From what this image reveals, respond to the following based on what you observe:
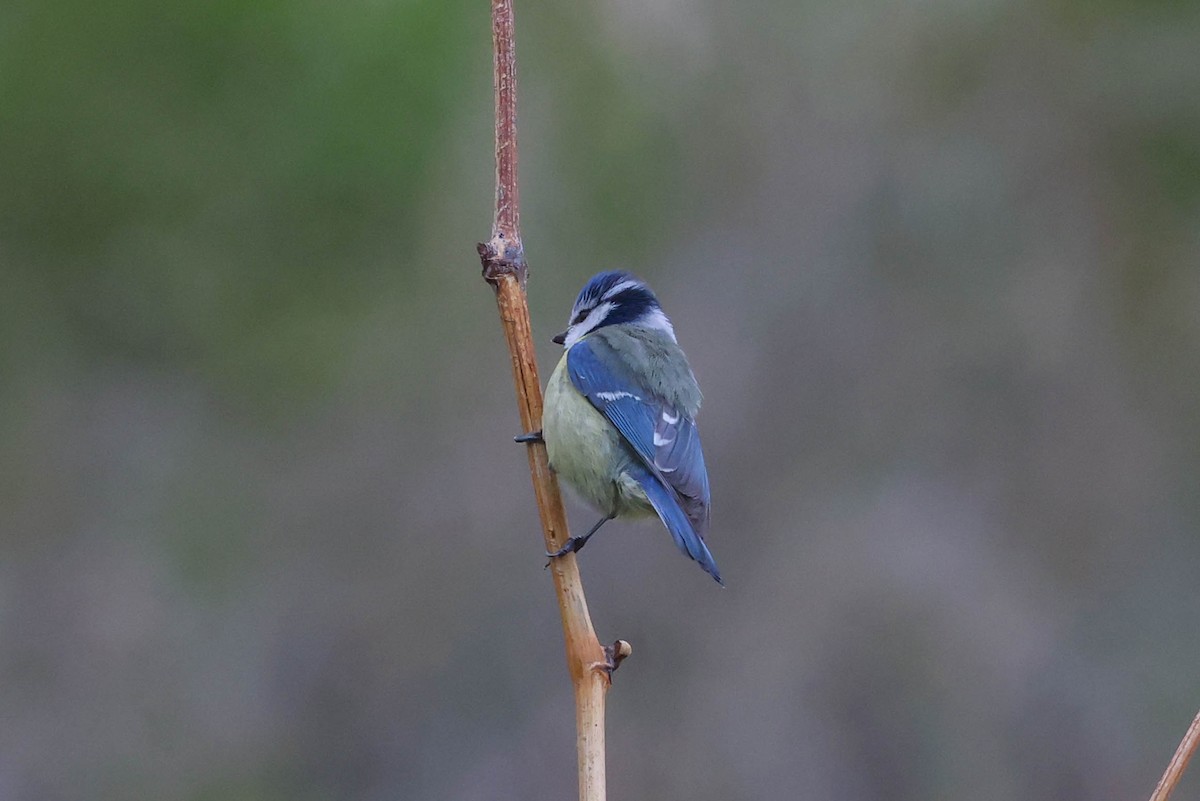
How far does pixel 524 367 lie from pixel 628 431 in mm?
411

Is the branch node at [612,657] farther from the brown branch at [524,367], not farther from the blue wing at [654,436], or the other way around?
the blue wing at [654,436]

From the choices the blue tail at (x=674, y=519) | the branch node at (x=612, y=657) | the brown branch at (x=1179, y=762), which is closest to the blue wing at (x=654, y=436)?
the blue tail at (x=674, y=519)

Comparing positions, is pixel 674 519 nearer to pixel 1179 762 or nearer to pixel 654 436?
pixel 654 436

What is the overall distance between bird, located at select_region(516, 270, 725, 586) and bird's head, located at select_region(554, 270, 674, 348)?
44 mm

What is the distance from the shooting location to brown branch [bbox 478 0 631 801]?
1148mm

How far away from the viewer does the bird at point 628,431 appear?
1.73m

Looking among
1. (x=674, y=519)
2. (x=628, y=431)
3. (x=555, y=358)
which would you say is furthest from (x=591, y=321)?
(x=555, y=358)

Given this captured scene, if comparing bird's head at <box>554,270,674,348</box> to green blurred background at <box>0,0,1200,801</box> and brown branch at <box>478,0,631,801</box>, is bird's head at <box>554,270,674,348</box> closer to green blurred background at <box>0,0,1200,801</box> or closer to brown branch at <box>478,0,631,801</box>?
brown branch at <box>478,0,631,801</box>

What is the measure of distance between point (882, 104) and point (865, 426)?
0.91 meters

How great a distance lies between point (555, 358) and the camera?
3.02m

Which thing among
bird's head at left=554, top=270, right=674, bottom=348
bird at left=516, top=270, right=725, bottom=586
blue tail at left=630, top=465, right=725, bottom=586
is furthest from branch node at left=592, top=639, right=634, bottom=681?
bird's head at left=554, top=270, right=674, bottom=348

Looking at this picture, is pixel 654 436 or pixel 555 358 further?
pixel 555 358

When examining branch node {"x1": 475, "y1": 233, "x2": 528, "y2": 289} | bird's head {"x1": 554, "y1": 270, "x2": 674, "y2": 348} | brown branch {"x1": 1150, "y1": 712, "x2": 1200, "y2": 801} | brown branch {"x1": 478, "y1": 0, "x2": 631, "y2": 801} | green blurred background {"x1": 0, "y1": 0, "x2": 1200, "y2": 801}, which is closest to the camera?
brown branch {"x1": 1150, "y1": 712, "x2": 1200, "y2": 801}

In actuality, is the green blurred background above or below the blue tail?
above
